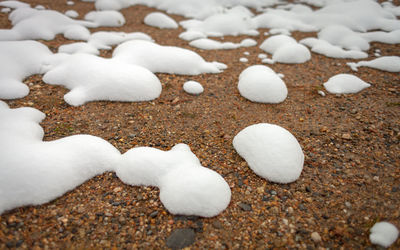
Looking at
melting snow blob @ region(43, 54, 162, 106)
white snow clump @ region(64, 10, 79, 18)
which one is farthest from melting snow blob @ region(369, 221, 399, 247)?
white snow clump @ region(64, 10, 79, 18)

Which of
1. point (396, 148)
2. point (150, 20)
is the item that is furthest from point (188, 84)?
point (150, 20)

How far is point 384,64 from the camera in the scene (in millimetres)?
4434

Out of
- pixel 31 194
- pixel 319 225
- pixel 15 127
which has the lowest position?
pixel 319 225

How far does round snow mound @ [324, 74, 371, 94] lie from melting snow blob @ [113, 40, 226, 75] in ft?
7.04

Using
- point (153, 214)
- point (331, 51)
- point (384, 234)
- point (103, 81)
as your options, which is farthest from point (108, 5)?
point (384, 234)

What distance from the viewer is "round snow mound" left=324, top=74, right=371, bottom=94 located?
388 cm

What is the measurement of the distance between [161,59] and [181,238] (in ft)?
10.6

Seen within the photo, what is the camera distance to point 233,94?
385 centimetres

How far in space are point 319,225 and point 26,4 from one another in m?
9.09

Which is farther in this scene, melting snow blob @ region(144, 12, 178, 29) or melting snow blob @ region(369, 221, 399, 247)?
melting snow blob @ region(144, 12, 178, 29)

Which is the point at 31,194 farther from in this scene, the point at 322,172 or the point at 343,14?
the point at 343,14

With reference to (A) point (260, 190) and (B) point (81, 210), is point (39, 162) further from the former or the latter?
(A) point (260, 190)

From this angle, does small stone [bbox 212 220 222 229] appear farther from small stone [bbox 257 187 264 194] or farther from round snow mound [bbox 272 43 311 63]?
round snow mound [bbox 272 43 311 63]

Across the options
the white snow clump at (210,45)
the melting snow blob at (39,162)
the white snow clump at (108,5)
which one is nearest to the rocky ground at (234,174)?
the melting snow blob at (39,162)
